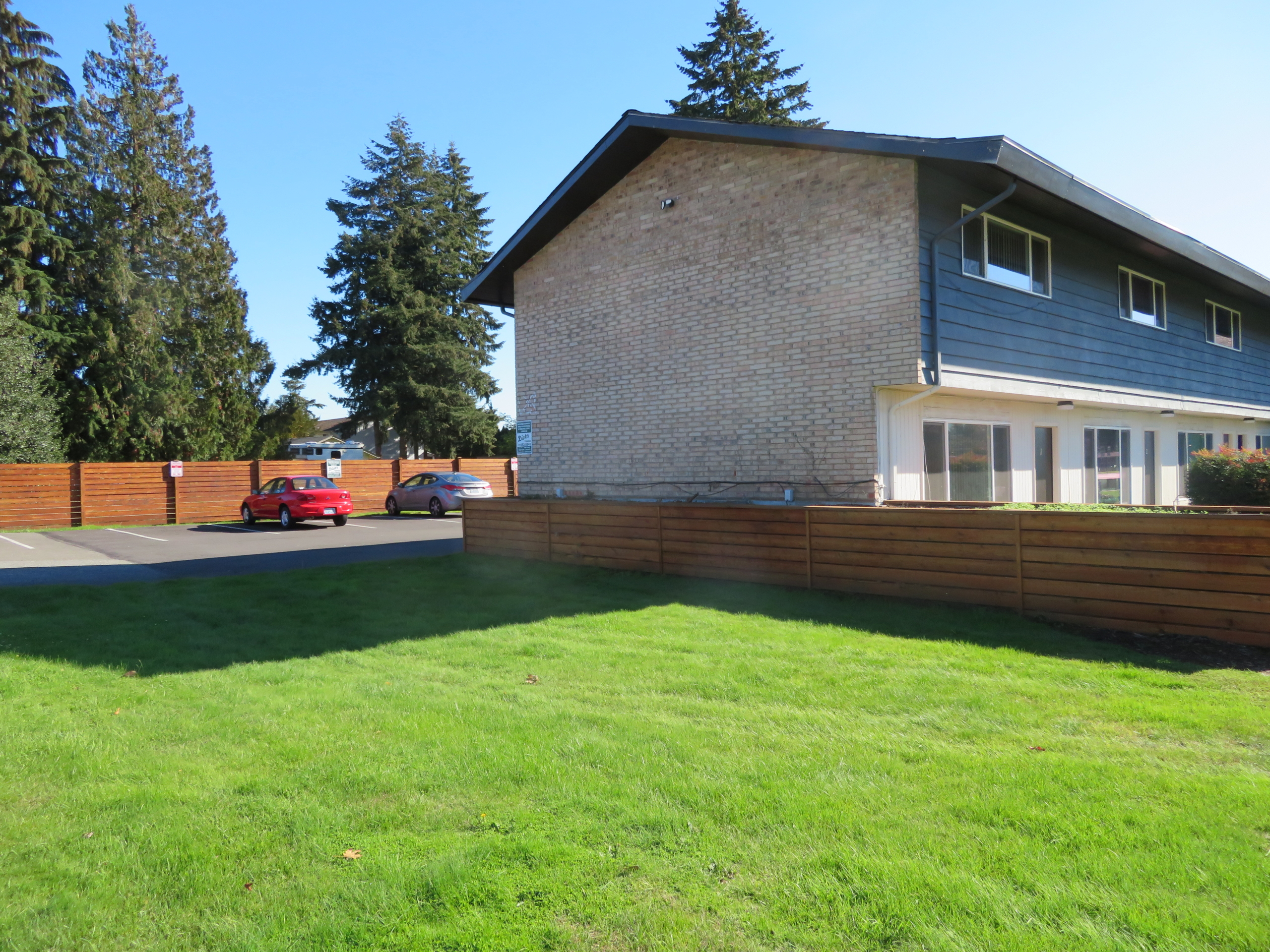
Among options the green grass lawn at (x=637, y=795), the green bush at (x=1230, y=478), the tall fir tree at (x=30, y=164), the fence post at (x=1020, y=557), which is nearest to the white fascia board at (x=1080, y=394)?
the green bush at (x=1230, y=478)

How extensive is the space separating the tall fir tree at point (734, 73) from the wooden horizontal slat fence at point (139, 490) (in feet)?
76.9

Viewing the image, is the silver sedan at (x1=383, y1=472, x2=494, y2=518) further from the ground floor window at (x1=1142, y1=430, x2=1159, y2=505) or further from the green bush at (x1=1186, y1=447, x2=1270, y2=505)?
the green bush at (x1=1186, y1=447, x2=1270, y2=505)

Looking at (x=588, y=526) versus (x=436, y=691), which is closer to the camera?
(x=436, y=691)

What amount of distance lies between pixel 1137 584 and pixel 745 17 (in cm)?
3827

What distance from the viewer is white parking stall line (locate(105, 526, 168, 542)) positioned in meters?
20.9

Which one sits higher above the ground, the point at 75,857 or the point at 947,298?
the point at 947,298

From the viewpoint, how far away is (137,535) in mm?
22891

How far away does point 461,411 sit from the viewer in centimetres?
4566


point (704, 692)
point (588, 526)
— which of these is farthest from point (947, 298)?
point (704, 692)

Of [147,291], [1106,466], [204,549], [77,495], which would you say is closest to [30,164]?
[147,291]

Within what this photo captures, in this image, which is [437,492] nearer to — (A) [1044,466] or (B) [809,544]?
(A) [1044,466]

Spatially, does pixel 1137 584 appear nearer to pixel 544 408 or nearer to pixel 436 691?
pixel 436 691

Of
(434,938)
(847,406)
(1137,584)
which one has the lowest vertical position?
(434,938)

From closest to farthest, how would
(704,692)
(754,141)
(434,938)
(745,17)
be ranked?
(434,938) < (704,692) < (754,141) < (745,17)
